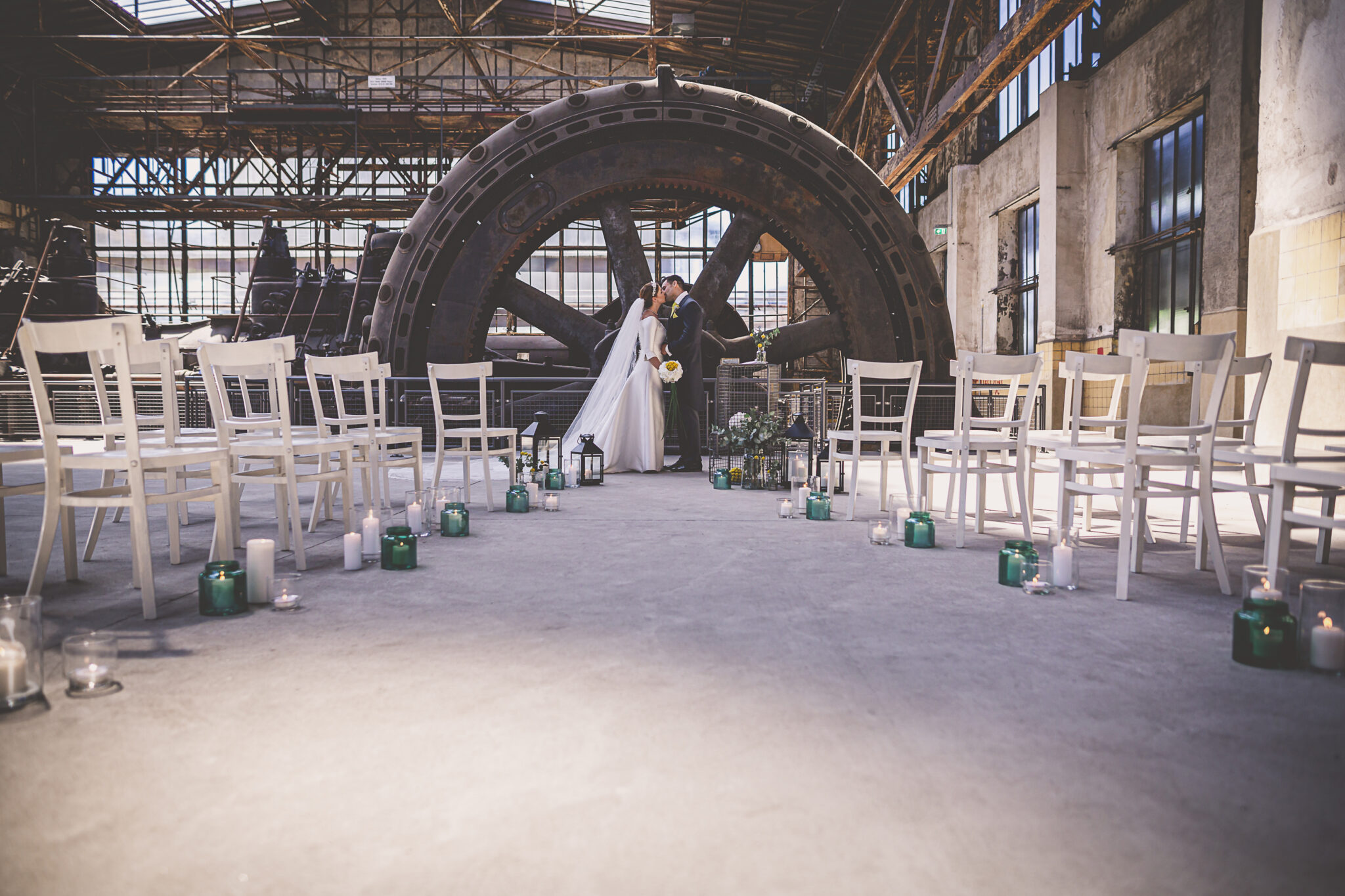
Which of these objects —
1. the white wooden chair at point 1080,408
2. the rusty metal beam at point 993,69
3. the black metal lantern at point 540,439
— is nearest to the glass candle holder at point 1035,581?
the white wooden chair at point 1080,408

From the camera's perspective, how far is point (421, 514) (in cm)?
446

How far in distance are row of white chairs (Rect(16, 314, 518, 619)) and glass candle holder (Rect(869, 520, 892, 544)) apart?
2550 mm

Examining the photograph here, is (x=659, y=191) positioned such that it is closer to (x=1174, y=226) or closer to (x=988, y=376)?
(x=988, y=376)

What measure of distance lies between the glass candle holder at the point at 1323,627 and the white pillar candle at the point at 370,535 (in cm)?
345

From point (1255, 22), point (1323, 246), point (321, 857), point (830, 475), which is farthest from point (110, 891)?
point (1255, 22)

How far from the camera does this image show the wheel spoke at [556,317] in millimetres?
10445

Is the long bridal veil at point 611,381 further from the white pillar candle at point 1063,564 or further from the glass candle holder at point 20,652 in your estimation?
the glass candle holder at point 20,652

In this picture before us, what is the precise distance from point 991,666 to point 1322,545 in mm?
2535

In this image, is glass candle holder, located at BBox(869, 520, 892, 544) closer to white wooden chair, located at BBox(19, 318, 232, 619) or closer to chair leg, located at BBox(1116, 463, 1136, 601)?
chair leg, located at BBox(1116, 463, 1136, 601)

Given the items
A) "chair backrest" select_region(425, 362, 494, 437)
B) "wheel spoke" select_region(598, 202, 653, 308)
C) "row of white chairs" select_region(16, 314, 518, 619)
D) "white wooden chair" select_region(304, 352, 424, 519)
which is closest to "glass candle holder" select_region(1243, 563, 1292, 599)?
"row of white chairs" select_region(16, 314, 518, 619)

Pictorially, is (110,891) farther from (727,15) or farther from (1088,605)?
(727,15)

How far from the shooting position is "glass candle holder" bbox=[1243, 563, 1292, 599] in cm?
257

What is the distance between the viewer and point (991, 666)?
232 cm

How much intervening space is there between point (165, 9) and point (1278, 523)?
22.3 metres
